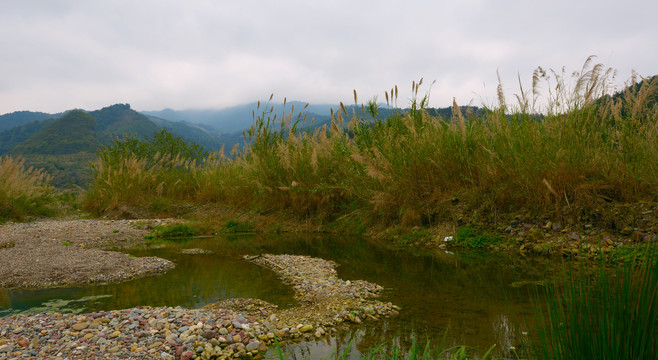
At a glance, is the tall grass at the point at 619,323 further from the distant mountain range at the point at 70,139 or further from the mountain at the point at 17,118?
the mountain at the point at 17,118

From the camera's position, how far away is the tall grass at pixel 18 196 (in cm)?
982

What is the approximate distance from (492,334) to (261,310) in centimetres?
195

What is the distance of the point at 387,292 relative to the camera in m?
Answer: 4.00

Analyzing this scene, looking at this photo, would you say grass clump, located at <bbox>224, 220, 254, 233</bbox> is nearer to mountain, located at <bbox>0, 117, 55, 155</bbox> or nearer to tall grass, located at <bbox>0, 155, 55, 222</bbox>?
tall grass, located at <bbox>0, 155, 55, 222</bbox>

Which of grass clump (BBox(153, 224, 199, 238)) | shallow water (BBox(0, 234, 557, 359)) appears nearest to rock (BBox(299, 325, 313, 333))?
shallow water (BBox(0, 234, 557, 359))

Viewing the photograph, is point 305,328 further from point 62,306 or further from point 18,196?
point 18,196

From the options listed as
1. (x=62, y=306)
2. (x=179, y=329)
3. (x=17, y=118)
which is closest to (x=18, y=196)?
(x=62, y=306)

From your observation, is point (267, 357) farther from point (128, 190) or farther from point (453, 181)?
point (128, 190)

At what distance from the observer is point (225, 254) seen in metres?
6.29

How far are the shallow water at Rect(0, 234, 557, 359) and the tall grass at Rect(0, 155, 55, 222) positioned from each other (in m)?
5.94

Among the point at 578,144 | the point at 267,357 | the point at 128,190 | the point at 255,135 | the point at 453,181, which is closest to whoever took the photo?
the point at 267,357

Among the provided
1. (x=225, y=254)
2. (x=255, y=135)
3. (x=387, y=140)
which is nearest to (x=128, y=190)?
(x=255, y=135)

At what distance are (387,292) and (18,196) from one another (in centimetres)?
1076

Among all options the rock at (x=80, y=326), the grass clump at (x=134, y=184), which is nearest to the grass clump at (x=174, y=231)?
the grass clump at (x=134, y=184)
